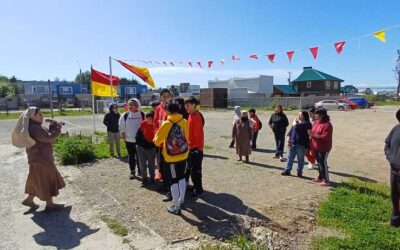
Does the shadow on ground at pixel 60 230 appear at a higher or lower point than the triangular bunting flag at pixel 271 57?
lower

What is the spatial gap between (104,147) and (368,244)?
920cm

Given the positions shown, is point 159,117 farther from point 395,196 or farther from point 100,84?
point 100,84

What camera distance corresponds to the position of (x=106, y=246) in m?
4.34

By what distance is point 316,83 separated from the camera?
59.1 meters

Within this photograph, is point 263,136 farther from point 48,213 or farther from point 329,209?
point 48,213

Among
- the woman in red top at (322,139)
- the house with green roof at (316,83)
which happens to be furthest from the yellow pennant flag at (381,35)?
the house with green roof at (316,83)

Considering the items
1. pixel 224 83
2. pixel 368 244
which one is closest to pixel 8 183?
pixel 368 244

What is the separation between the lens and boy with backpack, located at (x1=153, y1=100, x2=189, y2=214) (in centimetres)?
516

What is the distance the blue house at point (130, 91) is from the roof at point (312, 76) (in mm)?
33977

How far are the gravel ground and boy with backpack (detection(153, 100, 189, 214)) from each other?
444 millimetres

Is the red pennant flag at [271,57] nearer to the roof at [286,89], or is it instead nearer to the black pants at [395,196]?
the black pants at [395,196]

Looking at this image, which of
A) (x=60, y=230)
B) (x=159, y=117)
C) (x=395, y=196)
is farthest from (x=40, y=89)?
(x=395, y=196)

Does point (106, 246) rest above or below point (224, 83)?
below

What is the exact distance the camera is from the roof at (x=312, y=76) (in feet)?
193
